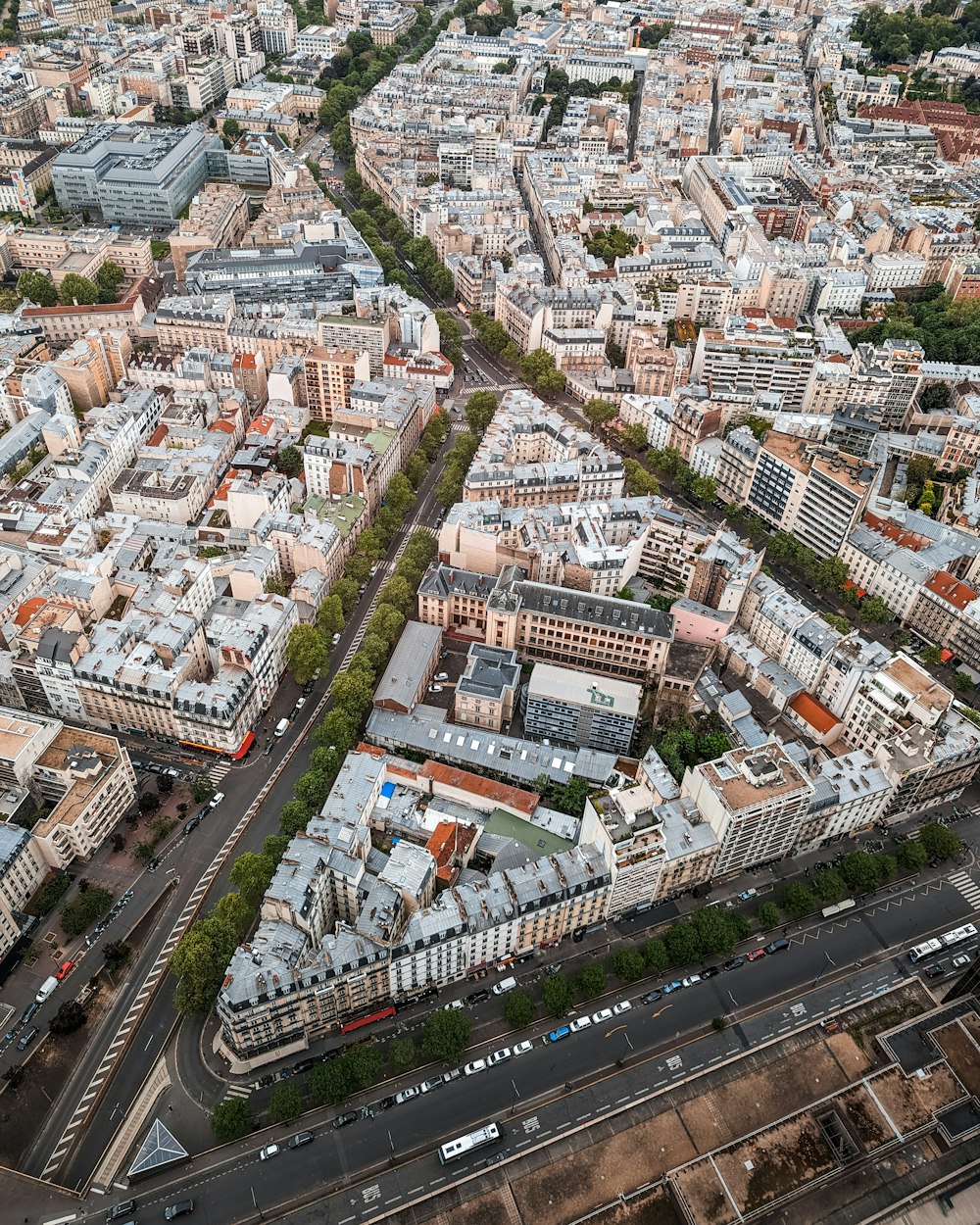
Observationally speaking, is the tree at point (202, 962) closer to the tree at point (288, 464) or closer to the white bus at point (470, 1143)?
the white bus at point (470, 1143)

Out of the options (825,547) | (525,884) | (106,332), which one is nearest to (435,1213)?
(525,884)

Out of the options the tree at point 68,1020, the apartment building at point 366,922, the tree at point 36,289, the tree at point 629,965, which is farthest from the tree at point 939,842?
the tree at point 36,289

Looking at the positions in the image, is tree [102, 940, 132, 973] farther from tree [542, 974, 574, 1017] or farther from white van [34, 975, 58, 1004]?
tree [542, 974, 574, 1017]

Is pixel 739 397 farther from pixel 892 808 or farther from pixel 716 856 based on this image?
pixel 716 856

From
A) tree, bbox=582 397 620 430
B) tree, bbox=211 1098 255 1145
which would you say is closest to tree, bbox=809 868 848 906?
tree, bbox=211 1098 255 1145

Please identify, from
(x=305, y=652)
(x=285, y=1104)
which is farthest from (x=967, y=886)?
(x=305, y=652)
